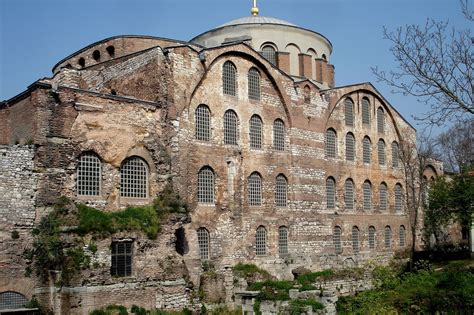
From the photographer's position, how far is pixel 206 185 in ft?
79.7

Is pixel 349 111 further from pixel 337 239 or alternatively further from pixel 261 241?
pixel 261 241

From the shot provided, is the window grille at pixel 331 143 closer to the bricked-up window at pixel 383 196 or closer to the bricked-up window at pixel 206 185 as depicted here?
the bricked-up window at pixel 383 196

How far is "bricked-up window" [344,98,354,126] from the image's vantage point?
108 feet

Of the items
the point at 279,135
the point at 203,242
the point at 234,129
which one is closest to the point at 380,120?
the point at 279,135

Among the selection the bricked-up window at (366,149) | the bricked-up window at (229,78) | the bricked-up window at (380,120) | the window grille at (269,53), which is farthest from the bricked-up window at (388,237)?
the bricked-up window at (229,78)

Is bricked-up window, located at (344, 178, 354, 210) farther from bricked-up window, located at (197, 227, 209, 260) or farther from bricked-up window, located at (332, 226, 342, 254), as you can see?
bricked-up window, located at (197, 227, 209, 260)

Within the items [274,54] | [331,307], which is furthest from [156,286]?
[274,54]

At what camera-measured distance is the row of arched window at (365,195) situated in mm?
30922

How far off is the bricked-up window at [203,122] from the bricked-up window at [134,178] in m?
3.55

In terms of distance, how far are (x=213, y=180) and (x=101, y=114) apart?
6.37m

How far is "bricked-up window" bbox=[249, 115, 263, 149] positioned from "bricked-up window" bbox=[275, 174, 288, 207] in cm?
204

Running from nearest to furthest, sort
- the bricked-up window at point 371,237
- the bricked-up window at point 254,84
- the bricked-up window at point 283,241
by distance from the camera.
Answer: the bricked-up window at point 254,84, the bricked-up window at point 283,241, the bricked-up window at point 371,237

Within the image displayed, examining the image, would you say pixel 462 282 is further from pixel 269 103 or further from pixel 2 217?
pixel 2 217

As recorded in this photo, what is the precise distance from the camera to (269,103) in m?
27.7
